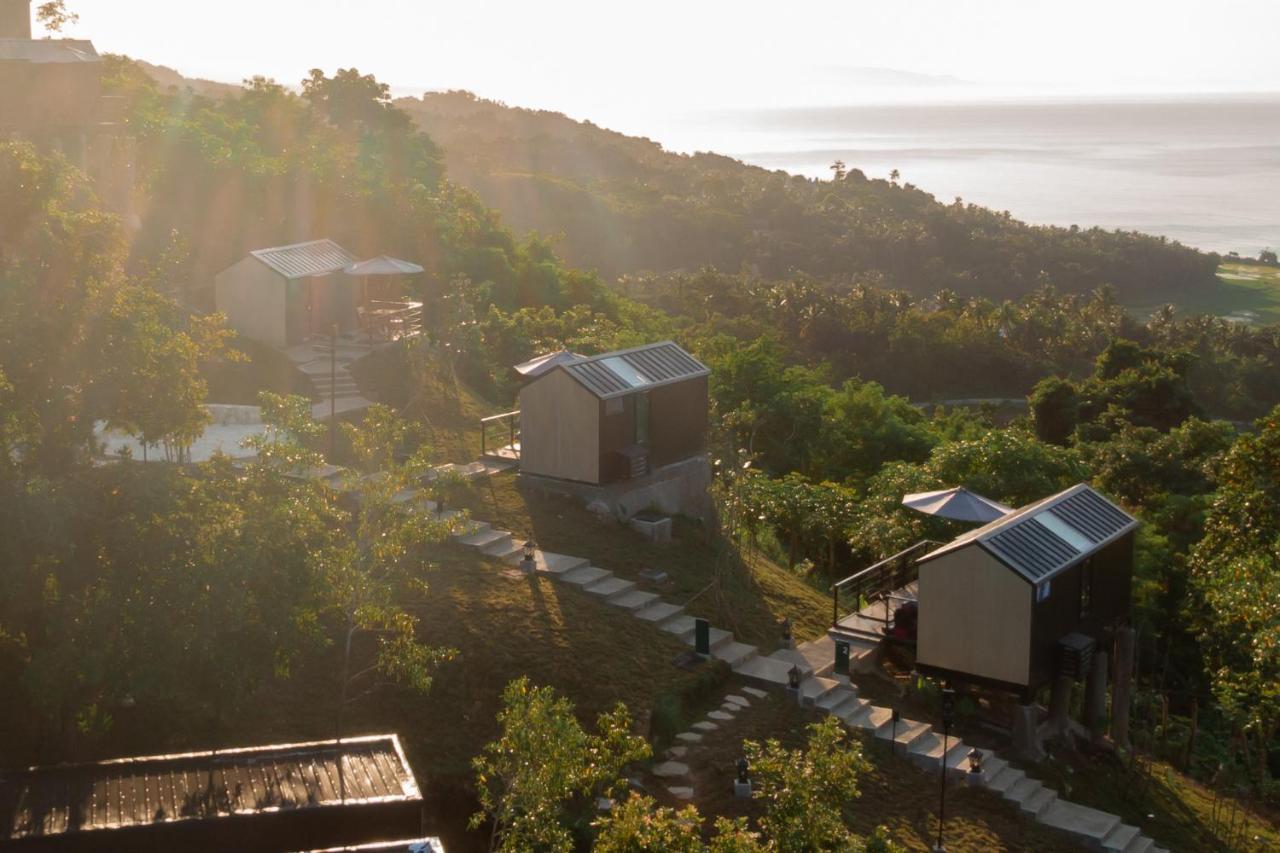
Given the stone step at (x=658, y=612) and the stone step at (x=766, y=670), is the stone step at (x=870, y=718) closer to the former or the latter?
the stone step at (x=766, y=670)

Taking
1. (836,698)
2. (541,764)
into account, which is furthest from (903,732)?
(541,764)

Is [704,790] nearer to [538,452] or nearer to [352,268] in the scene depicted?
[538,452]

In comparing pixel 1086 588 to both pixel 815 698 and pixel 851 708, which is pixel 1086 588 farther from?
pixel 815 698

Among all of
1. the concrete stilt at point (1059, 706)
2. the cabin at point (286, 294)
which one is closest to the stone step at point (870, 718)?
the concrete stilt at point (1059, 706)

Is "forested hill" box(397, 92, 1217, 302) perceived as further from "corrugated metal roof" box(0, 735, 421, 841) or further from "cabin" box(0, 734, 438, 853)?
"cabin" box(0, 734, 438, 853)

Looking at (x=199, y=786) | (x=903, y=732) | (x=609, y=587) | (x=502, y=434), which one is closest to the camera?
(x=199, y=786)

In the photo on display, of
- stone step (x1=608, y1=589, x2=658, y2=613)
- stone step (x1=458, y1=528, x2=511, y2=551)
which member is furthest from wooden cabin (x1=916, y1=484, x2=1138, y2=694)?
stone step (x1=458, y1=528, x2=511, y2=551)
